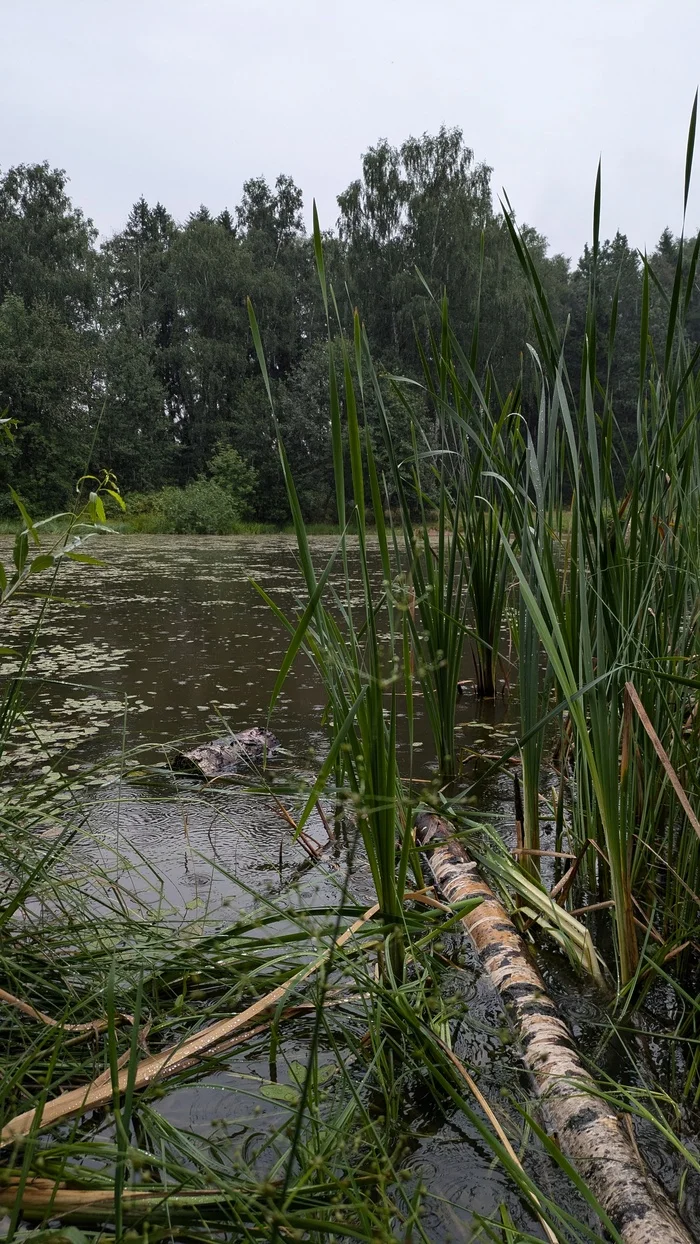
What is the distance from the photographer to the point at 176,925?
1332 millimetres

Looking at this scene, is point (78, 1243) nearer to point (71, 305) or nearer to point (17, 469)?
point (17, 469)

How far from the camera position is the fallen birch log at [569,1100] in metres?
0.73

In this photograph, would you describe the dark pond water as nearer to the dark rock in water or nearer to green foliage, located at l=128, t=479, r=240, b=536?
the dark rock in water

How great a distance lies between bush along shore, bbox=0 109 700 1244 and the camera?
76 centimetres

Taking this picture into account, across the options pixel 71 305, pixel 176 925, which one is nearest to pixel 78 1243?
pixel 176 925

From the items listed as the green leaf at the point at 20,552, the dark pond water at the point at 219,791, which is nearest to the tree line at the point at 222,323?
the dark pond water at the point at 219,791

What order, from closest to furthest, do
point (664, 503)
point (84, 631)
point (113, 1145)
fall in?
point (113, 1145)
point (664, 503)
point (84, 631)

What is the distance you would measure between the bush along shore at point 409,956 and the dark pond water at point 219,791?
25 millimetres

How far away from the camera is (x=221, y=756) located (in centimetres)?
234

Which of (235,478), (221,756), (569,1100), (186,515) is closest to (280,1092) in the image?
(569,1100)

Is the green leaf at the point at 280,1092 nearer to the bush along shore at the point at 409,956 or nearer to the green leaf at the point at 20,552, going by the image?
the bush along shore at the point at 409,956

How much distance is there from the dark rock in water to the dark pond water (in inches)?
2.5

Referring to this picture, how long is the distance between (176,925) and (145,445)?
72.6ft

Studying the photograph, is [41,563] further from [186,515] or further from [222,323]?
[222,323]
